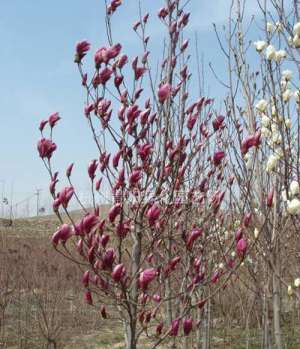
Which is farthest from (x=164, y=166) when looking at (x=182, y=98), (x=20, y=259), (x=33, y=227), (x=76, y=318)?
(x=33, y=227)

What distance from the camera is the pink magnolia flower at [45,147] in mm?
1973

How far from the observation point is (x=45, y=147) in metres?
1.98

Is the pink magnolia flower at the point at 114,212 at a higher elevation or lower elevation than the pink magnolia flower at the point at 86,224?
higher

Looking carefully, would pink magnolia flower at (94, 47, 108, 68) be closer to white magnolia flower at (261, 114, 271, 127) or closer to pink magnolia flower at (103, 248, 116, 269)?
pink magnolia flower at (103, 248, 116, 269)

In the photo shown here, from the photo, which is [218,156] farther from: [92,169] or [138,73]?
[138,73]

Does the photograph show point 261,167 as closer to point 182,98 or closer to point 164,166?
point 182,98

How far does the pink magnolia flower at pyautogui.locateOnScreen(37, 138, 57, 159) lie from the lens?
1973 mm

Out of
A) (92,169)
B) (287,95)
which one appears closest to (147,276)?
(92,169)

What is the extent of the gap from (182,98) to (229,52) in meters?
0.63

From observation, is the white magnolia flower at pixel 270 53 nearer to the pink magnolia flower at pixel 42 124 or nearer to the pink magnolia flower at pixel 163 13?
the pink magnolia flower at pixel 163 13

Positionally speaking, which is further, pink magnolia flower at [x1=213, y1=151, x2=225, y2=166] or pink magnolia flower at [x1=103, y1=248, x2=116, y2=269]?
pink magnolia flower at [x1=213, y1=151, x2=225, y2=166]

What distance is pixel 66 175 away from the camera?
212cm

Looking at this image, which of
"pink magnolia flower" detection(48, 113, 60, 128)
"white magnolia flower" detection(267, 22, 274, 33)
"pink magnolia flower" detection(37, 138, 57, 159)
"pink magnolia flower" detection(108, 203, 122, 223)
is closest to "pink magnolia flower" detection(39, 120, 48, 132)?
"pink magnolia flower" detection(48, 113, 60, 128)

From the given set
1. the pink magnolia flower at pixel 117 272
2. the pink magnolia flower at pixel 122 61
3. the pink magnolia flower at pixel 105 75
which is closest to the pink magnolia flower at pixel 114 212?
the pink magnolia flower at pixel 117 272
